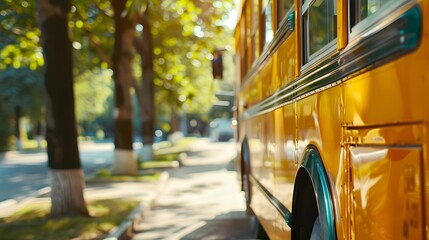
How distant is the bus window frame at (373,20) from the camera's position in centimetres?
208

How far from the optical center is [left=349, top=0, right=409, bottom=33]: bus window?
216 cm

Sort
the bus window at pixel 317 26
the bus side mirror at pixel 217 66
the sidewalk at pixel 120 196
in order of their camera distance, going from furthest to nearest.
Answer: the bus side mirror at pixel 217 66 → the sidewalk at pixel 120 196 → the bus window at pixel 317 26

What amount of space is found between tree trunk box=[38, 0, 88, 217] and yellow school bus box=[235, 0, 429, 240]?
4.49 meters

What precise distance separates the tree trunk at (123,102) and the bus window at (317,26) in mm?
13245

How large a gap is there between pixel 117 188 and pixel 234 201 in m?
3.18

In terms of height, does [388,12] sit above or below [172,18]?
below

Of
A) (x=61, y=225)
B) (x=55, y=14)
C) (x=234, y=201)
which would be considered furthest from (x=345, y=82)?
(x=234, y=201)

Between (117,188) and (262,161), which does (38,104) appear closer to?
(117,188)

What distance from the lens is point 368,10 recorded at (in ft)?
8.06

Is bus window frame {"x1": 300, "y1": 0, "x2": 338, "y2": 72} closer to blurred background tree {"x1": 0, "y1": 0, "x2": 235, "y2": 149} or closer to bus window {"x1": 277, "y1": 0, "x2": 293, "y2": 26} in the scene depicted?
bus window {"x1": 277, "y1": 0, "x2": 293, "y2": 26}

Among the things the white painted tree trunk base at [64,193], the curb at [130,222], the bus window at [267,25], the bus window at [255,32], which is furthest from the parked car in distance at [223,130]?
the bus window at [267,25]

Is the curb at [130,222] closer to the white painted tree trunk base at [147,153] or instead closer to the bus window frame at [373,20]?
the bus window frame at [373,20]

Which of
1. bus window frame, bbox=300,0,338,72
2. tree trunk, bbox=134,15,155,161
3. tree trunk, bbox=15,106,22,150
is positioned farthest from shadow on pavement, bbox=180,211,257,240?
tree trunk, bbox=15,106,22,150

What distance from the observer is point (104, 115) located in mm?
87125
